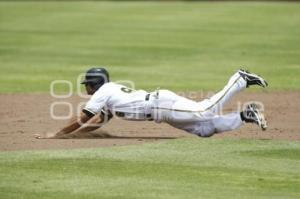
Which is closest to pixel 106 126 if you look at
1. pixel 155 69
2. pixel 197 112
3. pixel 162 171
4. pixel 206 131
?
pixel 206 131

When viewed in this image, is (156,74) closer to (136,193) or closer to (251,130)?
(251,130)

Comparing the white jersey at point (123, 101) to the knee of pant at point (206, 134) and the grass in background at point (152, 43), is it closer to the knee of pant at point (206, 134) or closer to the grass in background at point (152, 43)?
the knee of pant at point (206, 134)

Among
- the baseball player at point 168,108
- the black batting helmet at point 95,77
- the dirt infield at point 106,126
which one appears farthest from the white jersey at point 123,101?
the dirt infield at point 106,126

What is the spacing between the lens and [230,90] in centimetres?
1182

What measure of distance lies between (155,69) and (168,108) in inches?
347

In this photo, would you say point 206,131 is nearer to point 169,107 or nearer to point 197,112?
point 197,112

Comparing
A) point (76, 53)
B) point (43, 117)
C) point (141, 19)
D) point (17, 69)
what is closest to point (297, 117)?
point (43, 117)

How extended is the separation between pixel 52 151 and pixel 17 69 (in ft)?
31.6

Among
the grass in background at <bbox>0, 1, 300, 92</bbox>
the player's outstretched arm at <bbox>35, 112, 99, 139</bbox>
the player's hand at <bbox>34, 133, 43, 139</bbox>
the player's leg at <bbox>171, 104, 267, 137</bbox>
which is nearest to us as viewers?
the player's leg at <bbox>171, 104, 267, 137</bbox>

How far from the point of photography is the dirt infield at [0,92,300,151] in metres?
11.9

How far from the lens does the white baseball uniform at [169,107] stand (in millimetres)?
11656

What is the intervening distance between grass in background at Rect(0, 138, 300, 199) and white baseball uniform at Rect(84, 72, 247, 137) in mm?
282

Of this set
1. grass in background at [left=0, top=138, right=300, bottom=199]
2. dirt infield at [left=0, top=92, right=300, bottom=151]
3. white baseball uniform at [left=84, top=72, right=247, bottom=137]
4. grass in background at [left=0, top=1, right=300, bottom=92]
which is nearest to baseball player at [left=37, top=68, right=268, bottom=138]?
white baseball uniform at [left=84, top=72, right=247, bottom=137]

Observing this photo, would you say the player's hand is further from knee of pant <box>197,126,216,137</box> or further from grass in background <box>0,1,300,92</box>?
grass in background <box>0,1,300,92</box>
